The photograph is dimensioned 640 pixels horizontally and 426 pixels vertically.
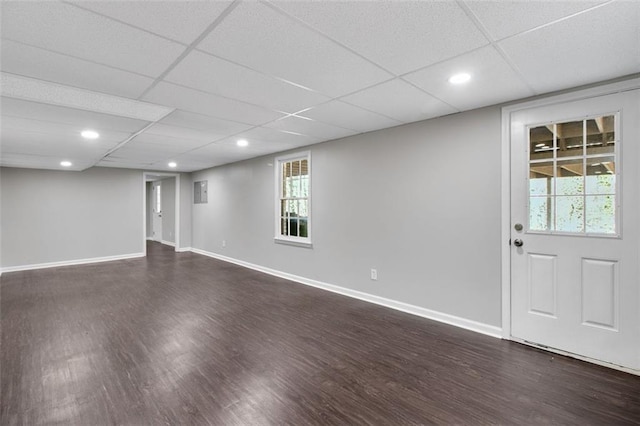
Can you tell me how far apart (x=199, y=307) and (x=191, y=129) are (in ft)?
7.44

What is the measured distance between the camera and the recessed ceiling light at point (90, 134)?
345cm

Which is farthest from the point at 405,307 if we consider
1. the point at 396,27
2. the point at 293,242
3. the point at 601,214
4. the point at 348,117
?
the point at 396,27

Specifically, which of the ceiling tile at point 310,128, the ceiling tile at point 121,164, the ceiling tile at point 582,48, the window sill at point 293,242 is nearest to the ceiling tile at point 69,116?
the ceiling tile at point 310,128

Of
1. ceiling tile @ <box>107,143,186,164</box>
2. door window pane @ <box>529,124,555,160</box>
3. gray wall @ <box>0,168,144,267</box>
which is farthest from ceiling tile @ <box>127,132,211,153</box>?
door window pane @ <box>529,124,555,160</box>

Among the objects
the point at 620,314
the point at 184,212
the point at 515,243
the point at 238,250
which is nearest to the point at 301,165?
the point at 238,250

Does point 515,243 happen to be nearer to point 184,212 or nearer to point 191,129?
point 191,129

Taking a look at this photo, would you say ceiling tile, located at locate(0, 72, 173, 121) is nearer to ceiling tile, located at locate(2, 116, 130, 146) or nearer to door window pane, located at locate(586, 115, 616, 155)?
ceiling tile, located at locate(2, 116, 130, 146)

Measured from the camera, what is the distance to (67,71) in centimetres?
206

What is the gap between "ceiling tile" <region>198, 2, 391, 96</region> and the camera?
156 centimetres

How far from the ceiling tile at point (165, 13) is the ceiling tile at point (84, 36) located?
84mm

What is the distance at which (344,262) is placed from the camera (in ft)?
14.0

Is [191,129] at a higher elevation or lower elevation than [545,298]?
higher

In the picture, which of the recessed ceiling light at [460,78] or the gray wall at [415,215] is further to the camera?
the gray wall at [415,215]

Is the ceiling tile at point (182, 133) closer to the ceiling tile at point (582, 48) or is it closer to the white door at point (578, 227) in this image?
the ceiling tile at point (582, 48)
